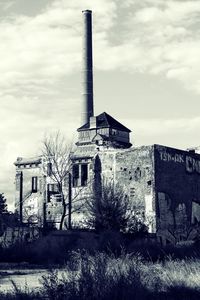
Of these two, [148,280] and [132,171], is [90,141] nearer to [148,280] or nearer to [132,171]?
[132,171]

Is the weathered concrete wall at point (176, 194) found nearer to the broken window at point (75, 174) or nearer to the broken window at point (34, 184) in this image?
the broken window at point (75, 174)

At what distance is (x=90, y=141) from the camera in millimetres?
45219

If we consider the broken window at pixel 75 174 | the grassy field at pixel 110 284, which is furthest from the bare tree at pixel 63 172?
the grassy field at pixel 110 284

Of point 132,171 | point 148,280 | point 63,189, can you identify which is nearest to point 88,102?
point 63,189

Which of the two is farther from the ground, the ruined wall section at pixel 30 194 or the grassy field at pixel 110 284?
the ruined wall section at pixel 30 194

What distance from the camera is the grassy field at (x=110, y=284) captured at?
360 inches

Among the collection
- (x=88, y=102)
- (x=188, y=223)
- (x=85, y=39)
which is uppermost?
(x=85, y=39)

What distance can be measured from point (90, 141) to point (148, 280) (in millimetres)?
34692

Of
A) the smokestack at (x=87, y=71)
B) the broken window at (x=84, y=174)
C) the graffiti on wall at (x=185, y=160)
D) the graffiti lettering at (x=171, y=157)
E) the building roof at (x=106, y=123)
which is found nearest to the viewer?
the graffiti lettering at (x=171, y=157)

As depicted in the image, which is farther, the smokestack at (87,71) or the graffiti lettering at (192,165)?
the smokestack at (87,71)

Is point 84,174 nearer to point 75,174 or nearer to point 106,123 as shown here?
point 75,174

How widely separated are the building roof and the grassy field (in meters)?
33.8

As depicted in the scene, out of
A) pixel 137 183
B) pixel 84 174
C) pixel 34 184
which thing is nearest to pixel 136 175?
pixel 137 183

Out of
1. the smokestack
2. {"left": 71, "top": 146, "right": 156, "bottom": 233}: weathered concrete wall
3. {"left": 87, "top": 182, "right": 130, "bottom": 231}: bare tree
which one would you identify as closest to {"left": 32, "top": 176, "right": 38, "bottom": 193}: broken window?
{"left": 71, "top": 146, "right": 156, "bottom": 233}: weathered concrete wall
